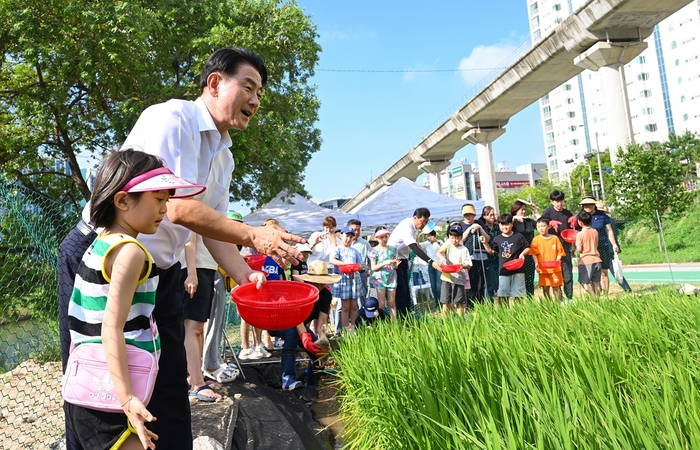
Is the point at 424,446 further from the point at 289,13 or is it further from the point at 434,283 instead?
the point at 289,13

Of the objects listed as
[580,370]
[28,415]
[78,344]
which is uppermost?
[78,344]

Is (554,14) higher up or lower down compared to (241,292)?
higher up

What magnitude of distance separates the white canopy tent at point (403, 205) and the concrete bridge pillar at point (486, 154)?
13.5 m

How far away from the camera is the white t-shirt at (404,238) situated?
637cm

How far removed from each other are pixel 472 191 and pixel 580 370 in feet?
304

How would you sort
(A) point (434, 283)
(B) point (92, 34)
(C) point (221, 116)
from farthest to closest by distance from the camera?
1. (B) point (92, 34)
2. (A) point (434, 283)
3. (C) point (221, 116)

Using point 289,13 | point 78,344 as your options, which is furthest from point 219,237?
point 289,13

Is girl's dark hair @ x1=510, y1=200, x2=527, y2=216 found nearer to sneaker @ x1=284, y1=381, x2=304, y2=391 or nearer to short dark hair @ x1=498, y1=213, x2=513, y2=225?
short dark hair @ x1=498, y1=213, x2=513, y2=225

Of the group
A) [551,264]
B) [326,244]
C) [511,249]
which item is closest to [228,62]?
[326,244]

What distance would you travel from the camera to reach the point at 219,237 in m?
1.69

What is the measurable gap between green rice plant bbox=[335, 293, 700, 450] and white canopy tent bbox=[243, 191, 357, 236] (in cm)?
706

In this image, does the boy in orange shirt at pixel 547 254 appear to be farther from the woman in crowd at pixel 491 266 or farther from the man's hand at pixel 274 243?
the man's hand at pixel 274 243

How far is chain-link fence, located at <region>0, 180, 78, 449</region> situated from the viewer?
10.6 feet

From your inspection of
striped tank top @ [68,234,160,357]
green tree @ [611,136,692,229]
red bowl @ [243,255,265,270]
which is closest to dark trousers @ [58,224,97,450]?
striped tank top @ [68,234,160,357]
